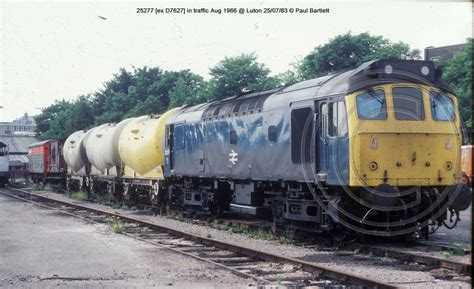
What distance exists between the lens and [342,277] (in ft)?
29.2

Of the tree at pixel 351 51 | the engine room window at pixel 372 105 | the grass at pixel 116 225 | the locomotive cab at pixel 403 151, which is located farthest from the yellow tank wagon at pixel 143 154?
the tree at pixel 351 51

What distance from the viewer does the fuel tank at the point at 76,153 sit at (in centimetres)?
3155

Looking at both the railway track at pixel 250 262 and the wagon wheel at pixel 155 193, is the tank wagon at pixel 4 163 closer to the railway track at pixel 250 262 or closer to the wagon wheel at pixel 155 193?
the wagon wheel at pixel 155 193

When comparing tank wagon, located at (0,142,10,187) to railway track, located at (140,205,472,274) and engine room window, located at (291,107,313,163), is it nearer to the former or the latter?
engine room window, located at (291,107,313,163)

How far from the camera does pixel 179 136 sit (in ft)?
65.7

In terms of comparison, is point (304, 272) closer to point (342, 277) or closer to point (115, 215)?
point (342, 277)

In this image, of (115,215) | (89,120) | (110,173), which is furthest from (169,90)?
(115,215)

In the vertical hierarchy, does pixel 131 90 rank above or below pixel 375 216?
above

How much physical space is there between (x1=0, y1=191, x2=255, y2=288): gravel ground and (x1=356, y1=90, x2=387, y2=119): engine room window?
4.03m

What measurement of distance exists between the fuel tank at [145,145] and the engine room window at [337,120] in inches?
418

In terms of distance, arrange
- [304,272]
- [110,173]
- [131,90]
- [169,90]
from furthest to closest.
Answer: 1. [131,90]
2. [169,90]
3. [110,173]
4. [304,272]

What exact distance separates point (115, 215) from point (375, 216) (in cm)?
1039

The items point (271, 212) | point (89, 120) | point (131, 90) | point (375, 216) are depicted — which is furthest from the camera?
point (89, 120)

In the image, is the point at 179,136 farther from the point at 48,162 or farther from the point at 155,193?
the point at 48,162
